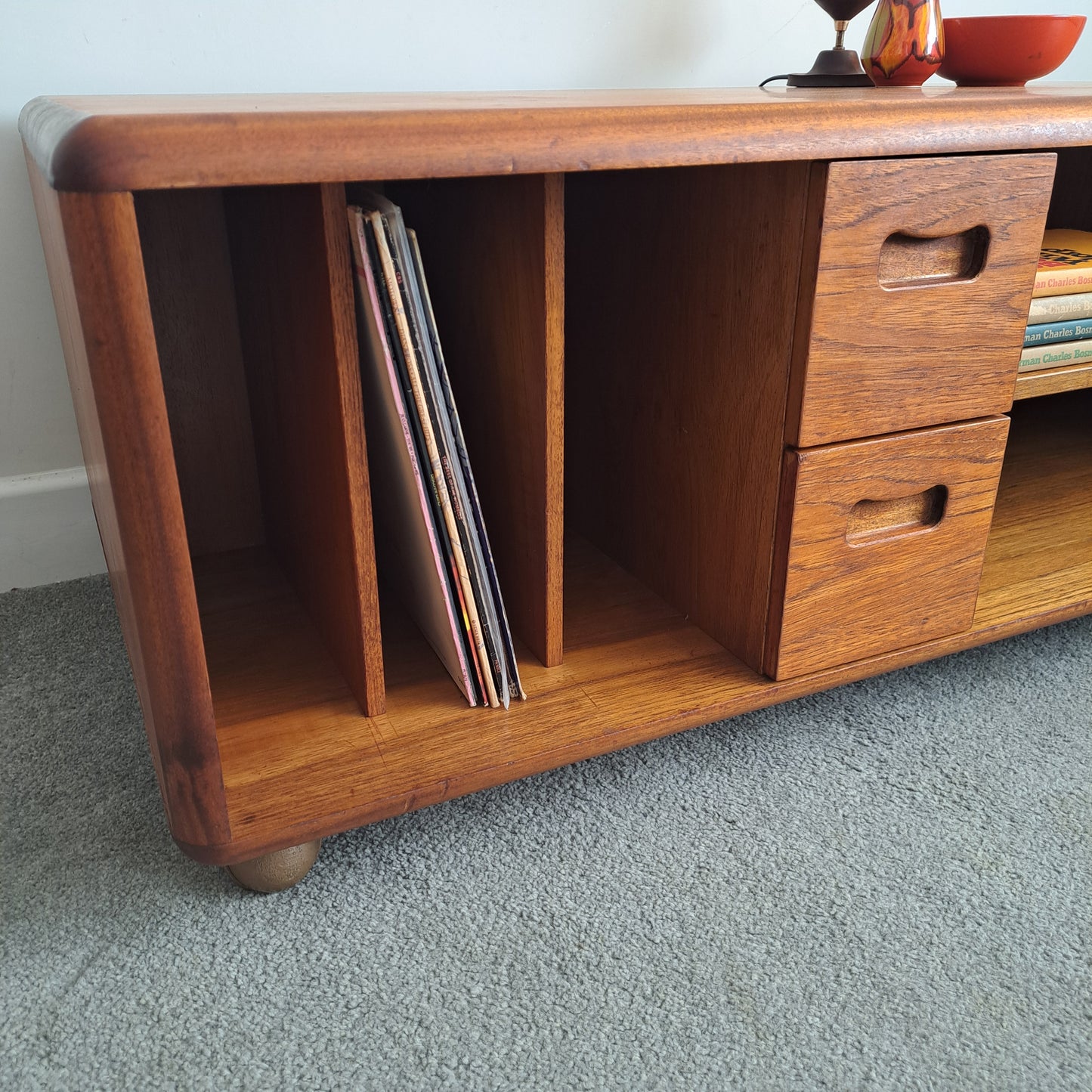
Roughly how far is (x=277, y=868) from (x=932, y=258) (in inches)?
22.6

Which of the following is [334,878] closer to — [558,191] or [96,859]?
[96,859]

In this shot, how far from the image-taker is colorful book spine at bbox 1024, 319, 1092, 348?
760 millimetres

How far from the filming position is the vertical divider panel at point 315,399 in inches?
22.7

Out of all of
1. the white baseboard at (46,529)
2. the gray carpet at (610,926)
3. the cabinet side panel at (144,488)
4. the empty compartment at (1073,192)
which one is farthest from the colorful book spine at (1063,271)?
the white baseboard at (46,529)

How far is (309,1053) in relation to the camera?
527 mm

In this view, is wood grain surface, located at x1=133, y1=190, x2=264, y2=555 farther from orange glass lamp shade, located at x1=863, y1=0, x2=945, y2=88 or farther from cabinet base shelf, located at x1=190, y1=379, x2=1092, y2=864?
orange glass lamp shade, located at x1=863, y1=0, x2=945, y2=88

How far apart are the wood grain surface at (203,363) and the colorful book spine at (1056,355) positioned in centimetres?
69

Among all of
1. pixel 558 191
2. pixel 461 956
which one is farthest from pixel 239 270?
pixel 461 956

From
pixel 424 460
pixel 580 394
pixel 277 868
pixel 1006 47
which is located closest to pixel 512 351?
pixel 424 460

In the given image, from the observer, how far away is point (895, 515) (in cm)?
73

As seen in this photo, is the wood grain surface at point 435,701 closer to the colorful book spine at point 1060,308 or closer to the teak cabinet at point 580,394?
the teak cabinet at point 580,394

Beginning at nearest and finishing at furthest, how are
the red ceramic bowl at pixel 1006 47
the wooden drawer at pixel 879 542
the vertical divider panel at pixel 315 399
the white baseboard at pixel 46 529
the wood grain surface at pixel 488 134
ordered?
the wood grain surface at pixel 488 134
the vertical divider panel at pixel 315 399
the wooden drawer at pixel 879 542
the red ceramic bowl at pixel 1006 47
the white baseboard at pixel 46 529

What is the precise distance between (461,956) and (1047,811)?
0.43 meters

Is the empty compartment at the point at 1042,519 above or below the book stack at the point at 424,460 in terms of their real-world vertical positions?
below
